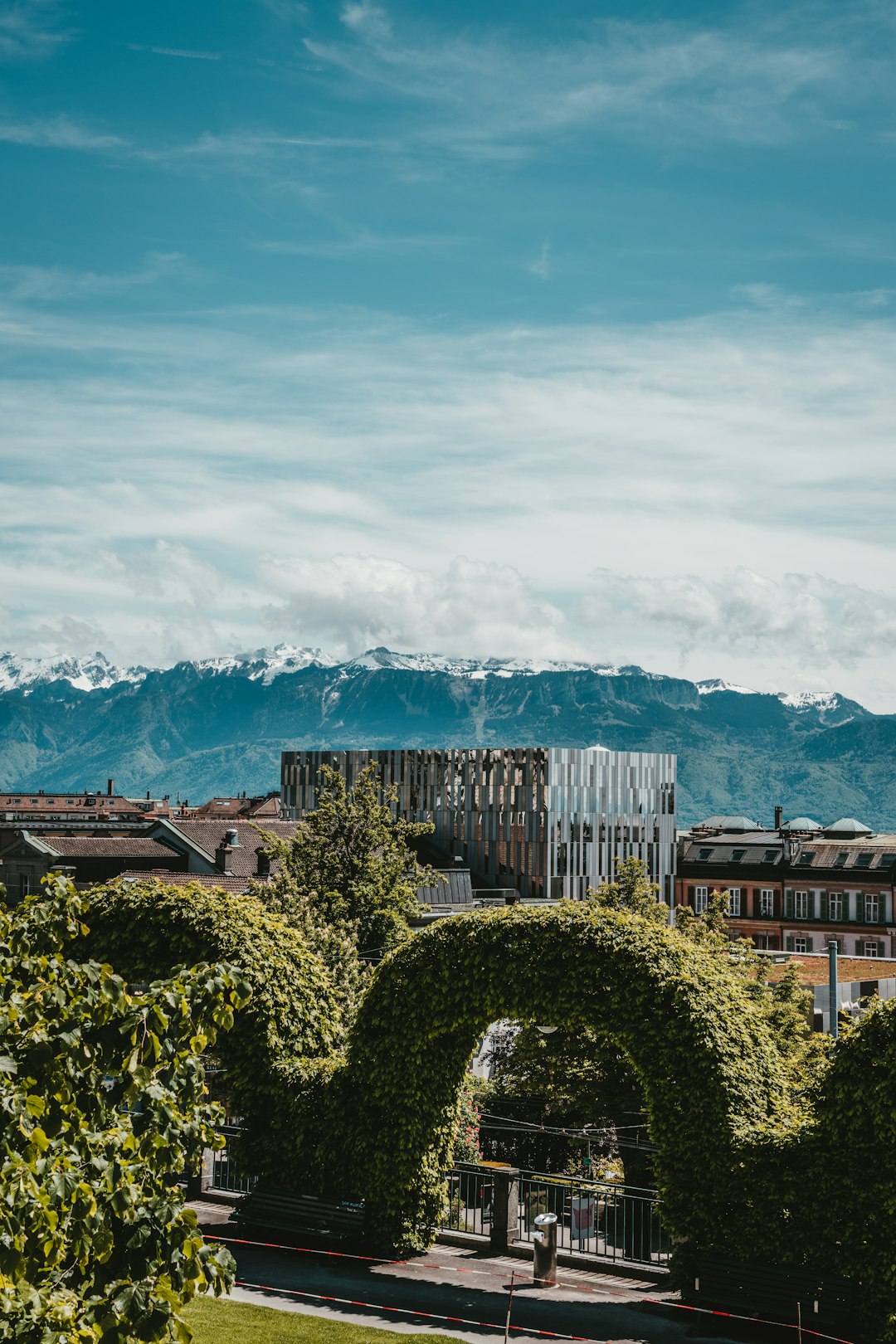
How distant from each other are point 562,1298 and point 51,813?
4807 inches

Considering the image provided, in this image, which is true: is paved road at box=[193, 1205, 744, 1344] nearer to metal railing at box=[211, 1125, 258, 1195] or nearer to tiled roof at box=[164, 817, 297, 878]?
metal railing at box=[211, 1125, 258, 1195]

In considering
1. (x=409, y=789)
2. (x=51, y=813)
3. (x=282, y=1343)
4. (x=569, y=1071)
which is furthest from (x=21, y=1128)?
(x=51, y=813)

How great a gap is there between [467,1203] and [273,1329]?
7780 millimetres

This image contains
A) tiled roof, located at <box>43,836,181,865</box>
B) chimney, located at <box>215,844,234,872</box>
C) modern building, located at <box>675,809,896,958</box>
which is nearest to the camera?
chimney, located at <box>215,844,234,872</box>

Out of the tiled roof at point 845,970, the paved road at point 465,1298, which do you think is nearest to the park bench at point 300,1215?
the paved road at point 465,1298

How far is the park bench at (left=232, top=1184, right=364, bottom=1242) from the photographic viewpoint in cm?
2261

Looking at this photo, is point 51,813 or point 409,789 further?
point 51,813

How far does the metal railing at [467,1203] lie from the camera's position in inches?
950

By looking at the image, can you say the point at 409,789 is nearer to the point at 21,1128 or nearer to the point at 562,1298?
the point at 562,1298

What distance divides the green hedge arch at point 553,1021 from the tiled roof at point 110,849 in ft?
171

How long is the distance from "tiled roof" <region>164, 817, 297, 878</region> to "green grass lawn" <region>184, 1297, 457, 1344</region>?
4906cm

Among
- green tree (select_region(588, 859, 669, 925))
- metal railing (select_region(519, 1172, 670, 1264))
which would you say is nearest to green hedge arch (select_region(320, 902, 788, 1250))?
metal railing (select_region(519, 1172, 670, 1264))

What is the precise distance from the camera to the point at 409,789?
12500cm

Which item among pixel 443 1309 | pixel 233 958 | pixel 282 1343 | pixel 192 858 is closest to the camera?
pixel 282 1343
